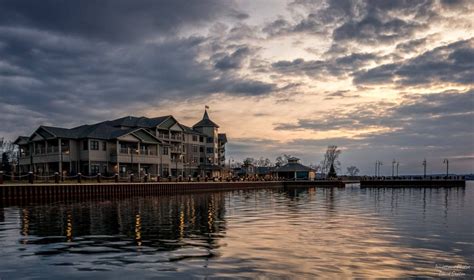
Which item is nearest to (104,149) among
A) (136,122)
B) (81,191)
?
(136,122)

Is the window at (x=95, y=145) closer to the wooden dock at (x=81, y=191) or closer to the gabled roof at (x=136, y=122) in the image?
the gabled roof at (x=136, y=122)

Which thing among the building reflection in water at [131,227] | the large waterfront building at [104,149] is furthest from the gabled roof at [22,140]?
the building reflection in water at [131,227]

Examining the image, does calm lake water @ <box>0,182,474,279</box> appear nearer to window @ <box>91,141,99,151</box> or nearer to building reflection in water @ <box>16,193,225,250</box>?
building reflection in water @ <box>16,193,225,250</box>

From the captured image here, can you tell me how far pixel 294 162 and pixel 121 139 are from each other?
264 feet

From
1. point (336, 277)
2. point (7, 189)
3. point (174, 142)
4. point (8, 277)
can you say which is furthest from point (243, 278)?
point (174, 142)

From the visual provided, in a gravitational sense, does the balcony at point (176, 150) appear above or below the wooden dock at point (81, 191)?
above

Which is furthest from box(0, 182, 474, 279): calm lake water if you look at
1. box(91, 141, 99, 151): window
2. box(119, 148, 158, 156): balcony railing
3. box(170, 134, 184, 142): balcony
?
box(170, 134, 184, 142): balcony

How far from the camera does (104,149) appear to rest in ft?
244

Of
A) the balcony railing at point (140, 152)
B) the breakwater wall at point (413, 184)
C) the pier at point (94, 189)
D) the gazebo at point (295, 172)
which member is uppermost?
the balcony railing at point (140, 152)

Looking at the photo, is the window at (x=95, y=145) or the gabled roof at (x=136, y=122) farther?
the gabled roof at (x=136, y=122)

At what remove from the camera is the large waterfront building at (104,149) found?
7144 centimetres

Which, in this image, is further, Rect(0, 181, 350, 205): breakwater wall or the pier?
the pier

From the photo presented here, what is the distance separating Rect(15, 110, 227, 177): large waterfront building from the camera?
234 ft

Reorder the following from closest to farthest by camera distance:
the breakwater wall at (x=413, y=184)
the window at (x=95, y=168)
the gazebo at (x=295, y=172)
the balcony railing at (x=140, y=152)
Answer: the window at (x=95, y=168)
the balcony railing at (x=140, y=152)
the breakwater wall at (x=413, y=184)
the gazebo at (x=295, y=172)
